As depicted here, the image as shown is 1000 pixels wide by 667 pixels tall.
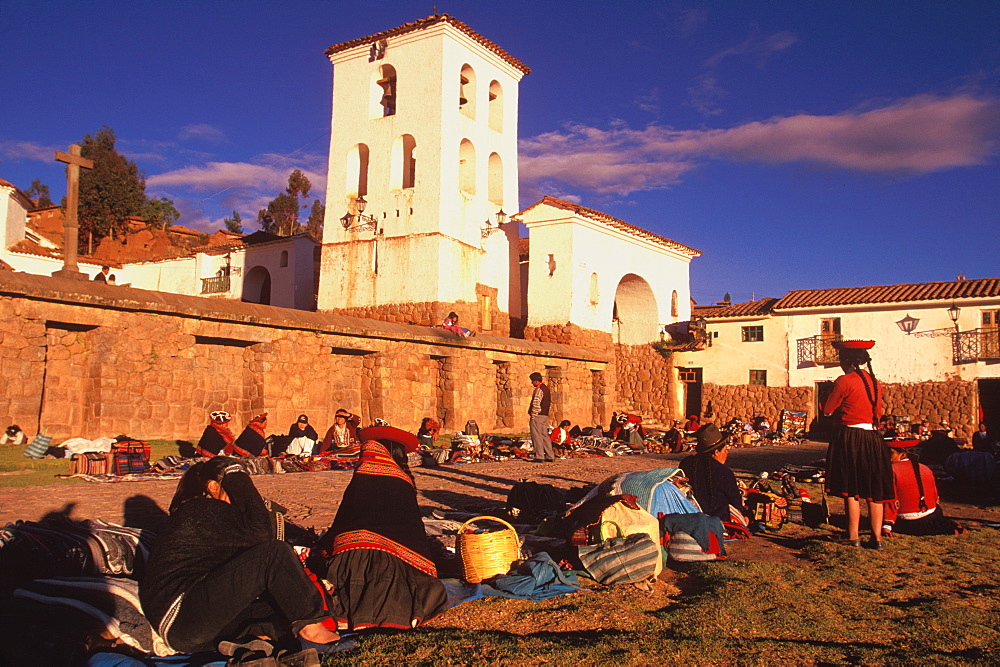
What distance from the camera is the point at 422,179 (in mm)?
22328

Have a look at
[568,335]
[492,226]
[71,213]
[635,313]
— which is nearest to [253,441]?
[71,213]

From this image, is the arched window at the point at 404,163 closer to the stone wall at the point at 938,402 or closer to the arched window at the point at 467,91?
the arched window at the point at 467,91

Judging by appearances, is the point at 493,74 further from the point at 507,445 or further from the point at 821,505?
the point at 821,505

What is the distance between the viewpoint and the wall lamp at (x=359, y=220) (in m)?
23.2

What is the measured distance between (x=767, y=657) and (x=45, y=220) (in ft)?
153

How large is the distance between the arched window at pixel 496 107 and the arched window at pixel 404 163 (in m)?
3.04

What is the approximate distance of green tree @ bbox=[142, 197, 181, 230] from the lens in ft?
143

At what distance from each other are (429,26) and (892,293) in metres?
18.5

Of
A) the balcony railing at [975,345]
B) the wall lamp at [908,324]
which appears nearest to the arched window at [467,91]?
the wall lamp at [908,324]

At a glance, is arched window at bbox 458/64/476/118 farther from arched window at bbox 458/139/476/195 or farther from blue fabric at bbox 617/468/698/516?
blue fabric at bbox 617/468/698/516

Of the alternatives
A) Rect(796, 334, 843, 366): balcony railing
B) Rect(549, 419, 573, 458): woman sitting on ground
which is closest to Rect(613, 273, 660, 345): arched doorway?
Rect(796, 334, 843, 366): balcony railing

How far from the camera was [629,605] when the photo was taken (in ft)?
14.8

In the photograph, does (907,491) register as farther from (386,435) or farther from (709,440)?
(386,435)

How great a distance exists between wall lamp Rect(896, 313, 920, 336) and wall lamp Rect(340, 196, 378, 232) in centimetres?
1832
